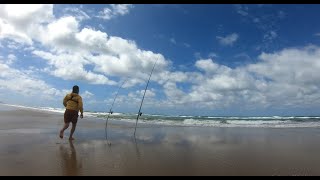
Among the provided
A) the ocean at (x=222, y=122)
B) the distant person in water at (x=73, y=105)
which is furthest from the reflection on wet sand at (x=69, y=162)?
the ocean at (x=222, y=122)

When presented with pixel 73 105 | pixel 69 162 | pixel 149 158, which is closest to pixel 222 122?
pixel 73 105

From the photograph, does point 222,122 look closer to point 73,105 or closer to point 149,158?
point 73,105

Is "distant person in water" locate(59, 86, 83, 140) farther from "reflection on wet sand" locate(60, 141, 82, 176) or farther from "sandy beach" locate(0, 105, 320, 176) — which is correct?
"reflection on wet sand" locate(60, 141, 82, 176)

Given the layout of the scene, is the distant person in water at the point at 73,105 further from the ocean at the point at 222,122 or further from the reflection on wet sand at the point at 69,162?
the ocean at the point at 222,122

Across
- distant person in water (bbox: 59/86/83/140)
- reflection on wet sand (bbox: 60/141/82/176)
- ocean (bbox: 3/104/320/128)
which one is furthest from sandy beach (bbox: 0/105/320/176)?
ocean (bbox: 3/104/320/128)

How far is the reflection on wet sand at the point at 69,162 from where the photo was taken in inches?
207

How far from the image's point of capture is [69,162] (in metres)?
5.97

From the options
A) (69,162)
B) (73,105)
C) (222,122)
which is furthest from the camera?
(222,122)

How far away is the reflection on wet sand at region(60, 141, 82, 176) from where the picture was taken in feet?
17.3

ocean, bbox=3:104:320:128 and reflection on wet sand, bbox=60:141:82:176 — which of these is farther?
ocean, bbox=3:104:320:128

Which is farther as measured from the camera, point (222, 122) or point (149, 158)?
point (222, 122)

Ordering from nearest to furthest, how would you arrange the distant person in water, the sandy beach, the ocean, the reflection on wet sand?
the reflection on wet sand, the sandy beach, the distant person in water, the ocean
